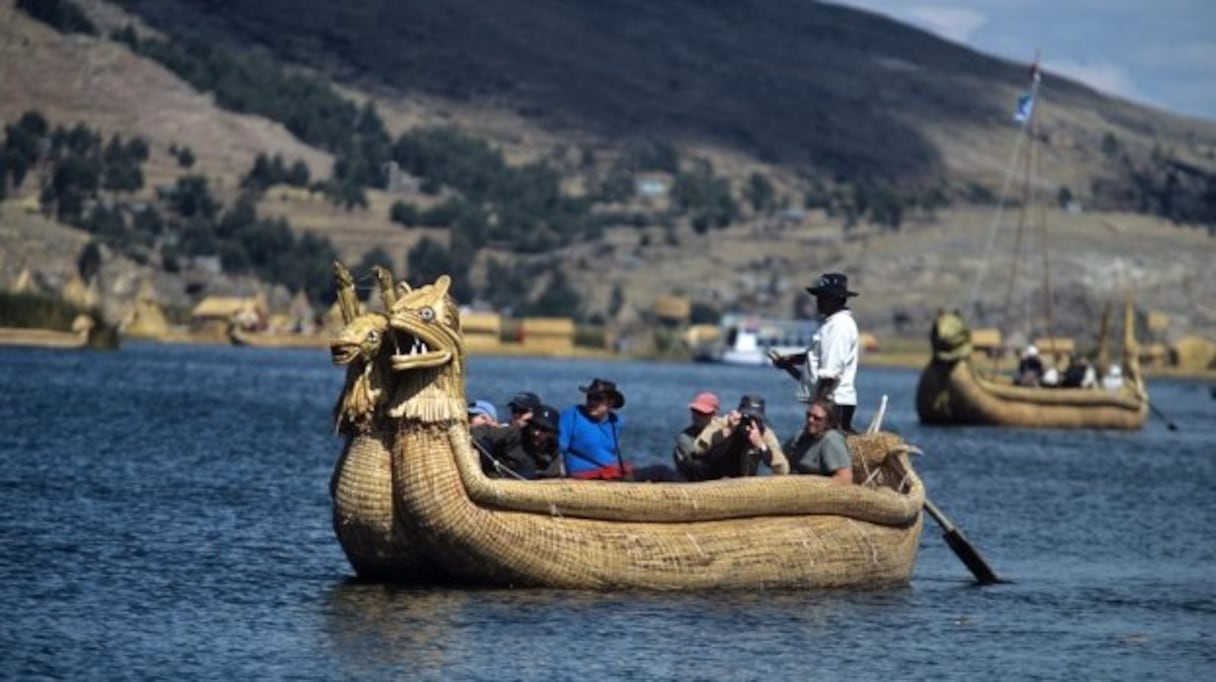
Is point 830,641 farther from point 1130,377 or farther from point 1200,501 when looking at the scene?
point 1130,377

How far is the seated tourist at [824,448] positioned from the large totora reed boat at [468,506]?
2.05 feet

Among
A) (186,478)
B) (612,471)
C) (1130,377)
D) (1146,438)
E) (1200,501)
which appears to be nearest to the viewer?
(612,471)

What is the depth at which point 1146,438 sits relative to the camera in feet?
277

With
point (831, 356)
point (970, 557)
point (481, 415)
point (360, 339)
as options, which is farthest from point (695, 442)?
point (970, 557)

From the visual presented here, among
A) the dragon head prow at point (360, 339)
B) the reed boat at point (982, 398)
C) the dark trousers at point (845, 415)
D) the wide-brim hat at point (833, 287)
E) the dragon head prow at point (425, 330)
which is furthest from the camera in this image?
the reed boat at point (982, 398)

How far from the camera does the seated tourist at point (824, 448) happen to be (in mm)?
31766

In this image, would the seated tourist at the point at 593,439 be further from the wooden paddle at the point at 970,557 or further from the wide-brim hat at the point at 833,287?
the wooden paddle at the point at 970,557

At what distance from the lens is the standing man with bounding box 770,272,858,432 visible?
31.5 meters

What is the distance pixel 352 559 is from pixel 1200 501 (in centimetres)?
2789

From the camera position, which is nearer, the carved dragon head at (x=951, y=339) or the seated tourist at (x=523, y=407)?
the seated tourist at (x=523, y=407)

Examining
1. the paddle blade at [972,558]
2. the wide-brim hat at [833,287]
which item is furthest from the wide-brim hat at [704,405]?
the paddle blade at [972,558]

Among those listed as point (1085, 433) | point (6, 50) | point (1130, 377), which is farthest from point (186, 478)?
point (6, 50)

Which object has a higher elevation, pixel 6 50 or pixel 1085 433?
pixel 6 50

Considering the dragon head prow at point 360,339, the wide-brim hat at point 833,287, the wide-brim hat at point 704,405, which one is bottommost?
the wide-brim hat at point 704,405
